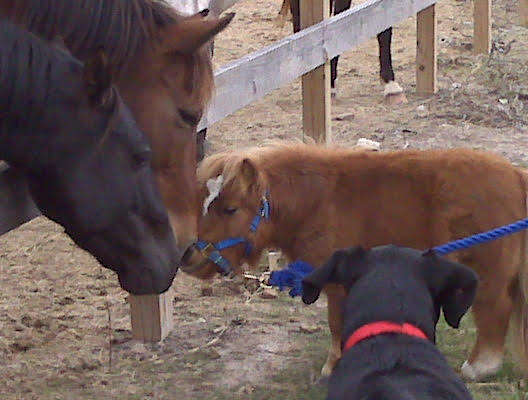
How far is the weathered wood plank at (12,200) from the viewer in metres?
2.82

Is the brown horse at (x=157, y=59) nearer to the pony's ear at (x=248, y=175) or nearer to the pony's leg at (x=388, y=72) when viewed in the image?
the pony's ear at (x=248, y=175)

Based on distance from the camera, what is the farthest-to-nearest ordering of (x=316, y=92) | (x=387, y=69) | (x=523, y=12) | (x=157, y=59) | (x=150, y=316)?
(x=523, y=12) → (x=387, y=69) → (x=316, y=92) → (x=150, y=316) → (x=157, y=59)

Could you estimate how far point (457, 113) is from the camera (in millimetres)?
7398

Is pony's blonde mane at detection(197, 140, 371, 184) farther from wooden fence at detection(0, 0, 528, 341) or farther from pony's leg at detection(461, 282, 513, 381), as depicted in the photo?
pony's leg at detection(461, 282, 513, 381)

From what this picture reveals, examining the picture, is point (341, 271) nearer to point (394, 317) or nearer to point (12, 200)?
point (394, 317)

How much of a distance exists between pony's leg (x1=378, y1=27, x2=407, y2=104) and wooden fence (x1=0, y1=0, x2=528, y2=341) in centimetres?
45

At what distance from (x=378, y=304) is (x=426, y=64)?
226 inches

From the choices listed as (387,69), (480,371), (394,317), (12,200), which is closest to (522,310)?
(480,371)

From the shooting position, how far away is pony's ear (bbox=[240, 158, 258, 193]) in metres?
3.69

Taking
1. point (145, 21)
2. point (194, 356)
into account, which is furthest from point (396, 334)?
point (194, 356)

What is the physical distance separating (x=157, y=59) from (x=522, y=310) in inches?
75.4

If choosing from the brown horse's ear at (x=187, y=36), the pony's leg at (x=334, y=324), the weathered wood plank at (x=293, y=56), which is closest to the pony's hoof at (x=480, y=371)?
the pony's leg at (x=334, y=324)

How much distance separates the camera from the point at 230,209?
3730 mm

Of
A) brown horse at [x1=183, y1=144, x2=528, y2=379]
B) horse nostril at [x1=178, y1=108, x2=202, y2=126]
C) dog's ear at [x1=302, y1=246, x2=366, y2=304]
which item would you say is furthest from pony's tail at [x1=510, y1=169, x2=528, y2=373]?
horse nostril at [x1=178, y1=108, x2=202, y2=126]
